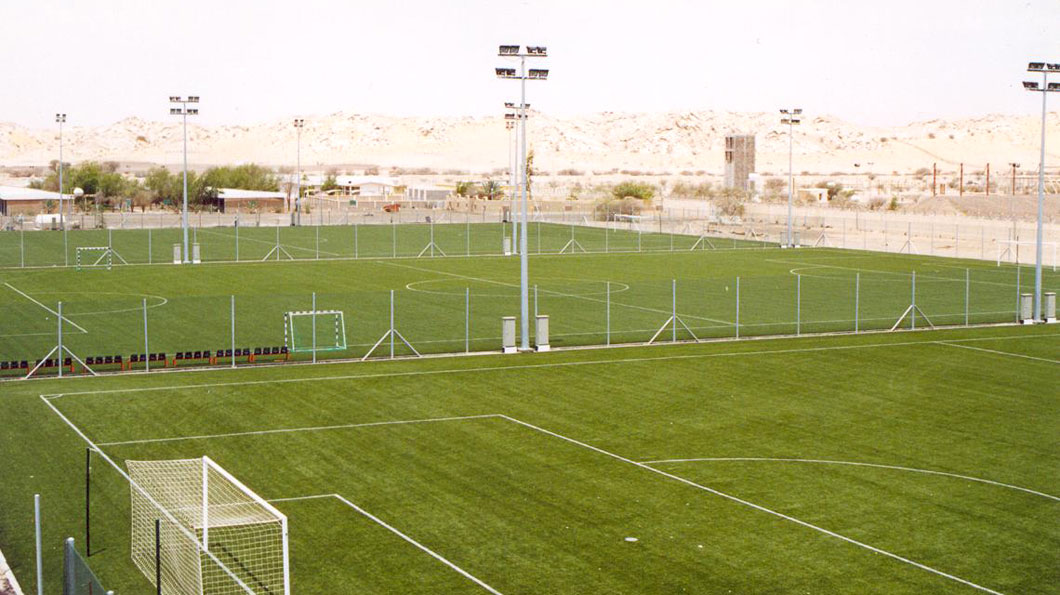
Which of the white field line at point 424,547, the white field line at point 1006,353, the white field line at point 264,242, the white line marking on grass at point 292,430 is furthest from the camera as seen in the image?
the white field line at point 264,242

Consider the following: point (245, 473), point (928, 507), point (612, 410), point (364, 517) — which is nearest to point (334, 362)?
point (612, 410)

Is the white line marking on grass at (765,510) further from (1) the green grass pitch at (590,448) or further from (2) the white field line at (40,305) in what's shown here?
(2) the white field line at (40,305)

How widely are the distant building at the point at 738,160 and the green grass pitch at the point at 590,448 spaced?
11124 centimetres

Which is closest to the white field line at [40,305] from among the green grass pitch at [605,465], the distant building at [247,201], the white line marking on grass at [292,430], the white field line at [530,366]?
the green grass pitch at [605,465]

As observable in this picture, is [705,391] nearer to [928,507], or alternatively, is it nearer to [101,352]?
[928,507]

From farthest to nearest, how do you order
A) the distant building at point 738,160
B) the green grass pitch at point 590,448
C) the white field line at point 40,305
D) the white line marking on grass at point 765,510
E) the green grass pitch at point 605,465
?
the distant building at point 738,160 < the white field line at point 40,305 < the green grass pitch at point 590,448 < the green grass pitch at point 605,465 < the white line marking on grass at point 765,510

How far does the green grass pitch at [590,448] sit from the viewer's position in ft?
61.4

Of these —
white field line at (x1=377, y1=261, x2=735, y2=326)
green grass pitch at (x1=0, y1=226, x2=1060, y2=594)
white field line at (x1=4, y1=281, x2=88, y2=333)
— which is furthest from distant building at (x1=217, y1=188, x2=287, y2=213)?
green grass pitch at (x1=0, y1=226, x2=1060, y2=594)

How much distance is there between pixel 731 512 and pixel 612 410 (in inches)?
343

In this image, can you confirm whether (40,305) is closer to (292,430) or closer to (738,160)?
(292,430)

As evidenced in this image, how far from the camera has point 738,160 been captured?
165 m

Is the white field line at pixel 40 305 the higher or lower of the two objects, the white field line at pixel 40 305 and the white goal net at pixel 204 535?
the higher

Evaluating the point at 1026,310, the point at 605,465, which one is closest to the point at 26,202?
the point at 1026,310

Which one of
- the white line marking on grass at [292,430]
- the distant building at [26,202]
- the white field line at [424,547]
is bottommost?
the white field line at [424,547]
